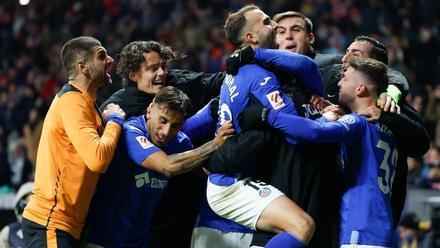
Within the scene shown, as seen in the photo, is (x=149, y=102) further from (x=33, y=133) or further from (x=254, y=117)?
(x=33, y=133)

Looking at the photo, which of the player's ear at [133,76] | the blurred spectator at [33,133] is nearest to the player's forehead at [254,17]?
Result: the player's ear at [133,76]

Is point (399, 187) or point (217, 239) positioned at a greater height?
point (399, 187)

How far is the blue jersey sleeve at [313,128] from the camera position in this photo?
19.0ft

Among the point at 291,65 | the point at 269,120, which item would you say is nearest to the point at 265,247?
the point at 269,120

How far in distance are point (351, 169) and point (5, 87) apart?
1319 centimetres

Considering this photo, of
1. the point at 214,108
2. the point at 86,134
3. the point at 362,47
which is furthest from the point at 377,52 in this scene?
the point at 86,134

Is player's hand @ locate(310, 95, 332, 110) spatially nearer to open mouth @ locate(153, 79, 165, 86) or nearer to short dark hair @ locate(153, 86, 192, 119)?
short dark hair @ locate(153, 86, 192, 119)

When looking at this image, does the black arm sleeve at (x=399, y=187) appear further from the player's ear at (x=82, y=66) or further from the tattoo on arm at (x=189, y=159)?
the player's ear at (x=82, y=66)

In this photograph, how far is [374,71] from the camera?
6180 mm

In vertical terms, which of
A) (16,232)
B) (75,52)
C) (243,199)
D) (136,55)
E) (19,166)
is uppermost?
(75,52)

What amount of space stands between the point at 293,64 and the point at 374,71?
0.54 metres

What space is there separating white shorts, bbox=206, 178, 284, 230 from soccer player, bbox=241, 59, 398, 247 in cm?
35

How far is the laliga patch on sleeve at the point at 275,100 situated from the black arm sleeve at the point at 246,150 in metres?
0.17

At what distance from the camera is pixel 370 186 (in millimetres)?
6039
